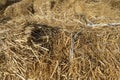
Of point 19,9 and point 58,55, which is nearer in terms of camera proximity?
point 58,55

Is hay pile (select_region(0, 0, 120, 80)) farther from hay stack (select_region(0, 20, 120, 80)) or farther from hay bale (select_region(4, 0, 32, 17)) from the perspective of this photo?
hay bale (select_region(4, 0, 32, 17))

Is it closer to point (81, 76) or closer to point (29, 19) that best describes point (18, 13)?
point (29, 19)

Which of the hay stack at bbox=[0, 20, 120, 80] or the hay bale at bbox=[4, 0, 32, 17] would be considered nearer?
the hay stack at bbox=[0, 20, 120, 80]

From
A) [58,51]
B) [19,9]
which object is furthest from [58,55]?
[19,9]

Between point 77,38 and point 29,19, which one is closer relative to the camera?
point 77,38

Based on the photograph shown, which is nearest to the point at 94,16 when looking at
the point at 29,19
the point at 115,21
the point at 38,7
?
the point at 115,21

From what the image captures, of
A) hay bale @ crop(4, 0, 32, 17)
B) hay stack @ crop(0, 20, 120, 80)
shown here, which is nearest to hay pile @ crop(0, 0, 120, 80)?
hay stack @ crop(0, 20, 120, 80)

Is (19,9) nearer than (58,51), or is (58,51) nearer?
(58,51)

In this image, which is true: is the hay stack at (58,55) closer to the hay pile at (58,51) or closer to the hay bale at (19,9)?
the hay pile at (58,51)

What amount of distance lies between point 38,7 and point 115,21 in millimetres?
1901

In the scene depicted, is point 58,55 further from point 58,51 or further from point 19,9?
point 19,9

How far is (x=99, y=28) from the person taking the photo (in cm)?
457

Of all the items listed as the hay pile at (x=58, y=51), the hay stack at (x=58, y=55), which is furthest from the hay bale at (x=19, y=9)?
the hay stack at (x=58, y=55)

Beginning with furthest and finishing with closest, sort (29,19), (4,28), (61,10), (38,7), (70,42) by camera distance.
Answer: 1. (38,7)
2. (61,10)
3. (29,19)
4. (4,28)
5. (70,42)
